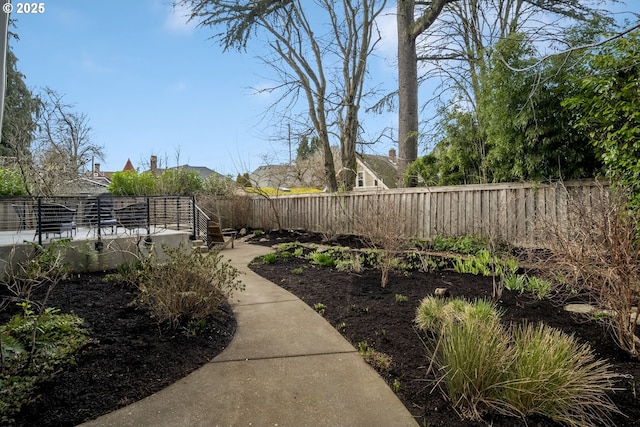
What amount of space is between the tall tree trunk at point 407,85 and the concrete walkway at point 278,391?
7992 millimetres

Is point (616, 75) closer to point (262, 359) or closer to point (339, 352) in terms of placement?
point (339, 352)

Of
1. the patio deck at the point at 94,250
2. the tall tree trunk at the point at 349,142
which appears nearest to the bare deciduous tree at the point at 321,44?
the tall tree trunk at the point at 349,142

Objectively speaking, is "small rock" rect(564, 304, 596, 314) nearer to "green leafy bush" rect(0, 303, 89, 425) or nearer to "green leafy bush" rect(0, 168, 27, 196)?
"green leafy bush" rect(0, 303, 89, 425)

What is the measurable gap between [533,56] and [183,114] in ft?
28.5

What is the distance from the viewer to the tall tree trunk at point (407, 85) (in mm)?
10391

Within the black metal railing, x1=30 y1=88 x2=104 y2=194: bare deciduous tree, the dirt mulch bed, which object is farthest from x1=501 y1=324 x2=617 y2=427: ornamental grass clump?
x1=30 y1=88 x2=104 y2=194: bare deciduous tree

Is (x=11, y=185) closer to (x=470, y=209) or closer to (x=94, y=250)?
(x=94, y=250)

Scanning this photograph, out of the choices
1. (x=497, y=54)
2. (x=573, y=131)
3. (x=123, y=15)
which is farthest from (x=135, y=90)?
(x=573, y=131)

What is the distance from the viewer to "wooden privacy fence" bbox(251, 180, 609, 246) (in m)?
5.49

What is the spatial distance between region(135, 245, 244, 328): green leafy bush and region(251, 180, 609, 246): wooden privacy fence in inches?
118

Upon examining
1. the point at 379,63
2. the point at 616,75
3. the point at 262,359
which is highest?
the point at 379,63

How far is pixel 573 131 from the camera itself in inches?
219

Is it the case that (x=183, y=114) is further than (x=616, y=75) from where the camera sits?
Yes

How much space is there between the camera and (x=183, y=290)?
11.3 feet
